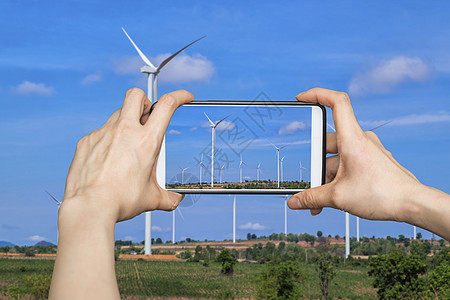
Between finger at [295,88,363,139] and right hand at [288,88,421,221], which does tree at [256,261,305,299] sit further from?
finger at [295,88,363,139]

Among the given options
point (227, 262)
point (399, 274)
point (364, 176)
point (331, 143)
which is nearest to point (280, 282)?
point (399, 274)

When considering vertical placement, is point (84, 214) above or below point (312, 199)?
below

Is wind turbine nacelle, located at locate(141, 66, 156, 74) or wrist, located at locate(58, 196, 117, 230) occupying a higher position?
wind turbine nacelle, located at locate(141, 66, 156, 74)

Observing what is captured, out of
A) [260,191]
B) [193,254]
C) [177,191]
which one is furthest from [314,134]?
[193,254]

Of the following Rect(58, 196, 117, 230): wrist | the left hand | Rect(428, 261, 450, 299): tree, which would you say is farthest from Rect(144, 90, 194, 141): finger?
Rect(428, 261, 450, 299): tree

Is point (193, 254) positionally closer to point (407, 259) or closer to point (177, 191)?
point (407, 259)

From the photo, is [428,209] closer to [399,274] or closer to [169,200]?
[169,200]

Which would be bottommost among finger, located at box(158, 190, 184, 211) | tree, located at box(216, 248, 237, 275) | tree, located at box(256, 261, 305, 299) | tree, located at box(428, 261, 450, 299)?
tree, located at box(216, 248, 237, 275)
